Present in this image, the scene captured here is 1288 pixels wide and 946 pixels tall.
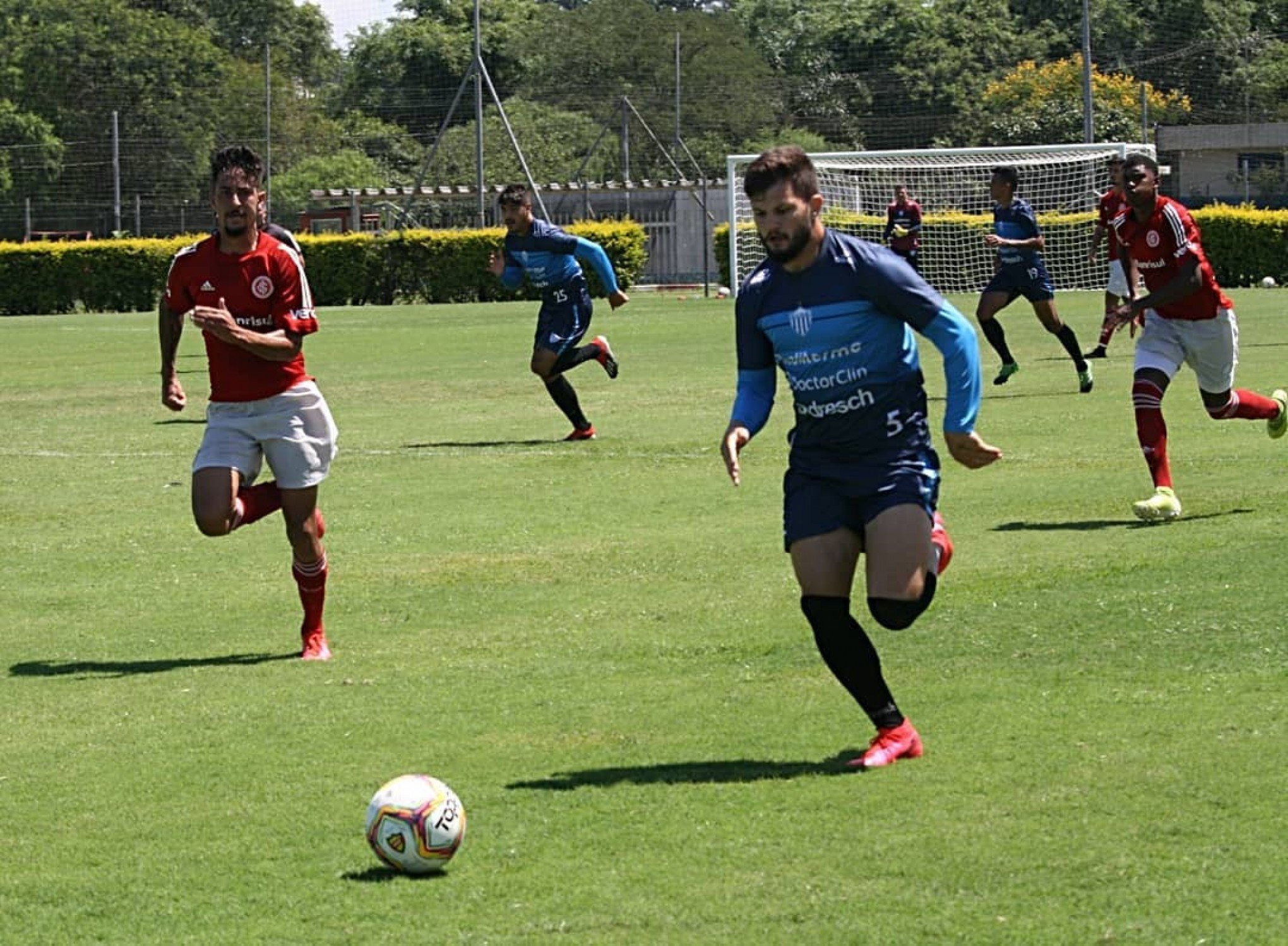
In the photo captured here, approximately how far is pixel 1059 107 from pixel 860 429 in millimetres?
72183

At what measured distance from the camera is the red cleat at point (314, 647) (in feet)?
29.6

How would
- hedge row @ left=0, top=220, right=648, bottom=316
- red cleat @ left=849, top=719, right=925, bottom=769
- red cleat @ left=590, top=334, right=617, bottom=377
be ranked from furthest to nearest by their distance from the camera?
hedge row @ left=0, top=220, right=648, bottom=316 < red cleat @ left=590, top=334, right=617, bottom=377 < red cleat @ left=849, top=719, right=925, bottom=769

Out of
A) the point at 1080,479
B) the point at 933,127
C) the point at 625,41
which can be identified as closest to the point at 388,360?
the point at 1080,479

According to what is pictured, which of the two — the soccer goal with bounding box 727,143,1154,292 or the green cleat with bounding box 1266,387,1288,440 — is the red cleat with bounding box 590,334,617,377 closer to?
the green cleat with bounding box 1266,387,1288,440

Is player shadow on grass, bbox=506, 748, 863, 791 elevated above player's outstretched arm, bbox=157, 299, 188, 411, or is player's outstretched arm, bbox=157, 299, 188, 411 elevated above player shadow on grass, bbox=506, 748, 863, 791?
player's outstretched arm, bbox=157, 299, 188, 411

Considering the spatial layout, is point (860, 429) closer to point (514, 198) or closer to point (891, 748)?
point (891, 748)

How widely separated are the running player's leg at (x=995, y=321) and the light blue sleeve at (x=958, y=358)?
14.9m

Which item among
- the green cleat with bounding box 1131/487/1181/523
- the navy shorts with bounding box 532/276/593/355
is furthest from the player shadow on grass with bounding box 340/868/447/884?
the navy shorts with bounding box 532/276/593/355

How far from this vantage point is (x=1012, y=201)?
864 inches

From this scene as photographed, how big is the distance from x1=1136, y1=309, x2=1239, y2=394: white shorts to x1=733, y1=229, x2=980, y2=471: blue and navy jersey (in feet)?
19.0

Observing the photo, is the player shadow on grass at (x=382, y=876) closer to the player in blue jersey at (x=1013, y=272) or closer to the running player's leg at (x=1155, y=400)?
the running player's leg at (x=1155, y=400)

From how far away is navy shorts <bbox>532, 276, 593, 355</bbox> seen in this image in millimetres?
17625

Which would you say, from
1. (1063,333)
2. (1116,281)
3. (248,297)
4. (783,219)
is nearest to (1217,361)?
(248,297)

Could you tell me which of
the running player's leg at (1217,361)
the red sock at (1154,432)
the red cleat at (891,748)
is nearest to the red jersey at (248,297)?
the red cleat at (891,748)
